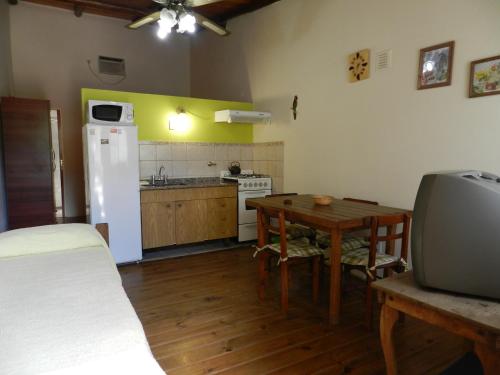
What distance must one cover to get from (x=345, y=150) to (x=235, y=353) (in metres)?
2.25

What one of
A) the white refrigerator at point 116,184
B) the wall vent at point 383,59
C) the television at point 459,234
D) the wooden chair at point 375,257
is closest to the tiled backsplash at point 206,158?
the white refrigerator at point 116,184

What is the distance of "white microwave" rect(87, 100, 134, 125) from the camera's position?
3.60 meters

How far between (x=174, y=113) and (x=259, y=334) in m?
3.12

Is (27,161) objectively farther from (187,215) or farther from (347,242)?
(347,242)

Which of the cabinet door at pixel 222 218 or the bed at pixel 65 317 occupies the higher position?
the bed at pixel 65 317

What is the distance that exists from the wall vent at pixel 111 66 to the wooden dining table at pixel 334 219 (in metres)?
4.41

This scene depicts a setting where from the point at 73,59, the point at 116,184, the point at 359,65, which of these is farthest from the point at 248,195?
the point at 73,59

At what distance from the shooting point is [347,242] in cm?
285

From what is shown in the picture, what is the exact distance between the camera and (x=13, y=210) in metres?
4.82

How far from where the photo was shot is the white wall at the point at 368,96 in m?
2.46

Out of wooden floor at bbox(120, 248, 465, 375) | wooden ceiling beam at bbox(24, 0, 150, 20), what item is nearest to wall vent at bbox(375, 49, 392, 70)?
wooden floor at bbox(120, 248, 465, 375)

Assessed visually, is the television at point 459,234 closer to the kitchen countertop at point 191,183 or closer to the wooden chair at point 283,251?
the wooden chair at point 283,251

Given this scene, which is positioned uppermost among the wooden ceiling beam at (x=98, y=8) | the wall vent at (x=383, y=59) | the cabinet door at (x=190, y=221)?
the wooden ceiling beam at (x=98, y=8)

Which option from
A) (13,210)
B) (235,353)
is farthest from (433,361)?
(13,210)
